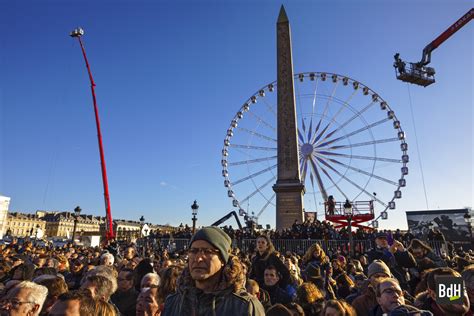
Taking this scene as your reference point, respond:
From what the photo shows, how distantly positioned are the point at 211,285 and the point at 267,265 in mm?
2752

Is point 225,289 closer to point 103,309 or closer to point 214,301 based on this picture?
point 214,301

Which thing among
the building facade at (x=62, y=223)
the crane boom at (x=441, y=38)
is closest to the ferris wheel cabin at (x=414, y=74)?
the crane boom at (x=441, y=38)

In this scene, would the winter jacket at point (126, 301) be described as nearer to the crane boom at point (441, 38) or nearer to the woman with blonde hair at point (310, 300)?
the woman with blonde hair at point (310, 300)

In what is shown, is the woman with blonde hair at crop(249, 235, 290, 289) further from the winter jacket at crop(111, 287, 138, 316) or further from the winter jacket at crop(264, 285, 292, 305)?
the winter jacket at crop(111, 287, 138, 316)

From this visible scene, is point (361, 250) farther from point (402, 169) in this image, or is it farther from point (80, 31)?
point (80, 31)

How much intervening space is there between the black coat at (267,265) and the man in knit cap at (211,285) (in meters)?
2.58

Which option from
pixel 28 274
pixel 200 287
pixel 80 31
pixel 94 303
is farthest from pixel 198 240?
pixel 80 31

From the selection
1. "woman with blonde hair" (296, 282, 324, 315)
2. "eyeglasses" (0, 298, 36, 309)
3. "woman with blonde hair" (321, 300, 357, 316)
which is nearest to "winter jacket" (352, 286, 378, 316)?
"woman with blonde hair" (296, 282, 324, 315)

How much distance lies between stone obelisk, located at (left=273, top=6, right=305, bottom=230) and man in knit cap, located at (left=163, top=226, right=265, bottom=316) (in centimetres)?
1596

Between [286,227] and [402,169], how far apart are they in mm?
12403

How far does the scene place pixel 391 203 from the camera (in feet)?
80.0

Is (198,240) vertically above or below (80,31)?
below

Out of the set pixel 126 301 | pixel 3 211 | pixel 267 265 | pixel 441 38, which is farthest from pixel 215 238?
pixel 3 211

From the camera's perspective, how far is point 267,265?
4.30 metres
